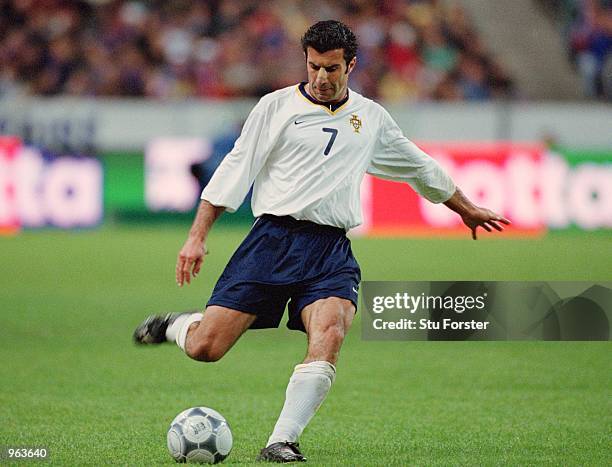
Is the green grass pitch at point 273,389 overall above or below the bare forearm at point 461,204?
below

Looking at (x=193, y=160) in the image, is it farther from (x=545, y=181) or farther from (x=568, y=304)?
(x=568, y=304)

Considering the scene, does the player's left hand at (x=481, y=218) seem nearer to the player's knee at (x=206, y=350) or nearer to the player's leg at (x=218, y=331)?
the player's leg at (x=218, y=331)

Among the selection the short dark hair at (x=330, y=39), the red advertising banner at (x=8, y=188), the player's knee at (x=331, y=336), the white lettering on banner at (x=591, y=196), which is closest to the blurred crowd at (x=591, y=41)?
the white lettering on banner at (x=591, y=196)

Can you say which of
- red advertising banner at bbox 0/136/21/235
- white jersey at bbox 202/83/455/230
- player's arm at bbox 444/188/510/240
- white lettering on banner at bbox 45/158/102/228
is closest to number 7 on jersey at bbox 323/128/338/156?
white jersey at bbox 202/83/455/230

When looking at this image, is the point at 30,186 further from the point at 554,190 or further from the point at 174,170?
the point at 554,190

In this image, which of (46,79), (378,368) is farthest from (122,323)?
(46,79)

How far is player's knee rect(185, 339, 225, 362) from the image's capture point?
5801 mm

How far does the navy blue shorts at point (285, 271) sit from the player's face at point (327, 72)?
613mm

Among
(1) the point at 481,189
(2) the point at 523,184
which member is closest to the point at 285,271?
(1) the point at 481,189

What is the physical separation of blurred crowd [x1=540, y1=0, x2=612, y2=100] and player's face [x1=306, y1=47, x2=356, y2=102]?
1857 cm

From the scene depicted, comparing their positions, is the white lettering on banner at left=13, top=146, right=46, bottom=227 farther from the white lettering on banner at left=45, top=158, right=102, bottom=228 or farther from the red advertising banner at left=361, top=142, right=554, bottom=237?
the red advertising banner at left=361, top=142, right=554, bottom=237

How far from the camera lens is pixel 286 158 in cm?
584

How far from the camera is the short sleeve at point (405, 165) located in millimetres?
6168

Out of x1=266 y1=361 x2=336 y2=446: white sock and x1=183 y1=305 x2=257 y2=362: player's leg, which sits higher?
x1=183 y1=305 x2=257 y2=362: player's leg
